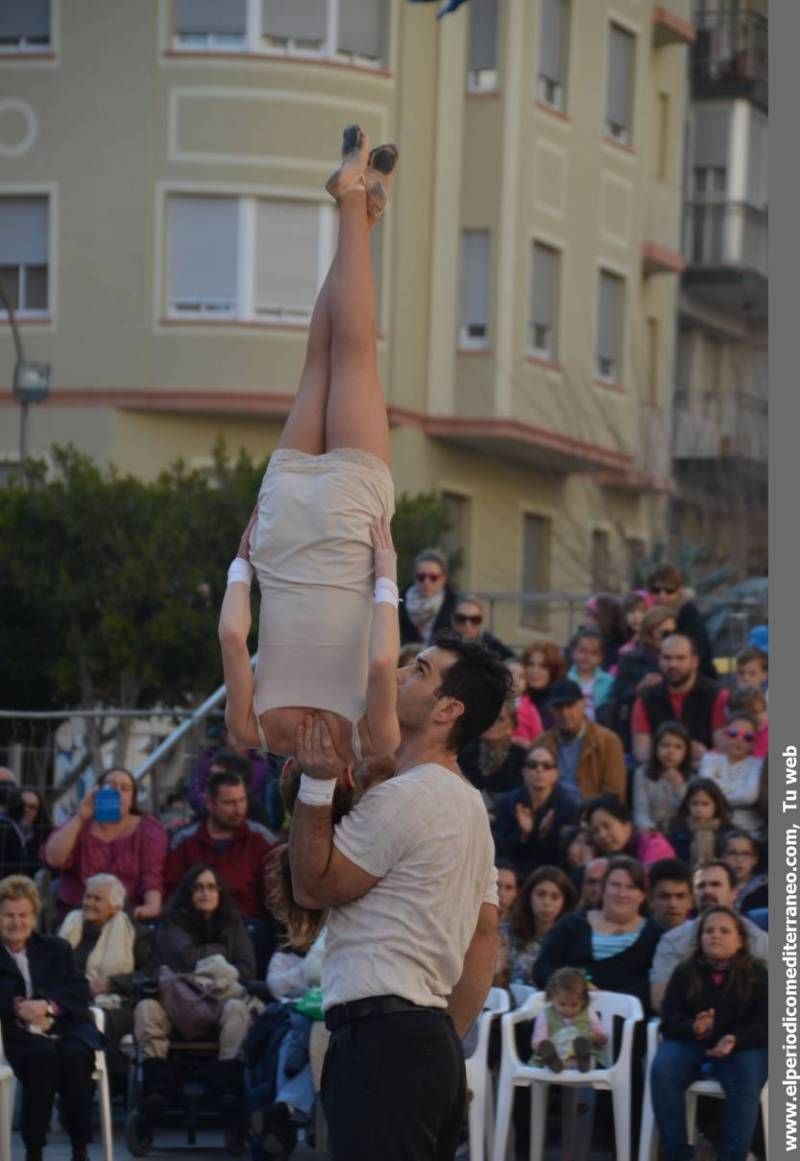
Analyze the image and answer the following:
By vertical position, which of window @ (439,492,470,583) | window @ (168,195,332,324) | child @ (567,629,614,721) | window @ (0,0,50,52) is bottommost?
child @ (567,629,614,721)

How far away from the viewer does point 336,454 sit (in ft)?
21.8

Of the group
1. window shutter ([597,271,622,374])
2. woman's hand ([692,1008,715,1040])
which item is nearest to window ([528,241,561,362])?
window shutter ([597,271,622,374])

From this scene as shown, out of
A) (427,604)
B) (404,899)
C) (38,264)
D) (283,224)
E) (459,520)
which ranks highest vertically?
(283,224)

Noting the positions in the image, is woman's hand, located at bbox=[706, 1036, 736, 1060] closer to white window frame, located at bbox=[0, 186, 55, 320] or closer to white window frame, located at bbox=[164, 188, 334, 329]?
white window frame, located at bbox=[164, 188, 334, 329]

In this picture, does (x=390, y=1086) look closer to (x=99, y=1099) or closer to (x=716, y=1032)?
(x=716, y=1032)

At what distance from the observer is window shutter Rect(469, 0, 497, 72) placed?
100.0 feet

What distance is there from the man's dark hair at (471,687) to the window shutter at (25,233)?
22.8 meters

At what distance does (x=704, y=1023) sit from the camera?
449 inches

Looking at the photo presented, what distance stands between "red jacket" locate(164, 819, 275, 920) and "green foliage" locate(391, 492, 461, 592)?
31.8 ft

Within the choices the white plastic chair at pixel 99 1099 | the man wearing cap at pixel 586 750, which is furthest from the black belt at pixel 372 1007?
the man wearing cap at pixel 586 750

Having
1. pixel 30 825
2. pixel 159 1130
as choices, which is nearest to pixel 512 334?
pixel 30 825

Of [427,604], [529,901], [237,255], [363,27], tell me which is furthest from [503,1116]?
[363,27]

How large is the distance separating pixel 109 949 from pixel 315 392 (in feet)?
22.1

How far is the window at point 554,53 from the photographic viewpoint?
31.2 m
